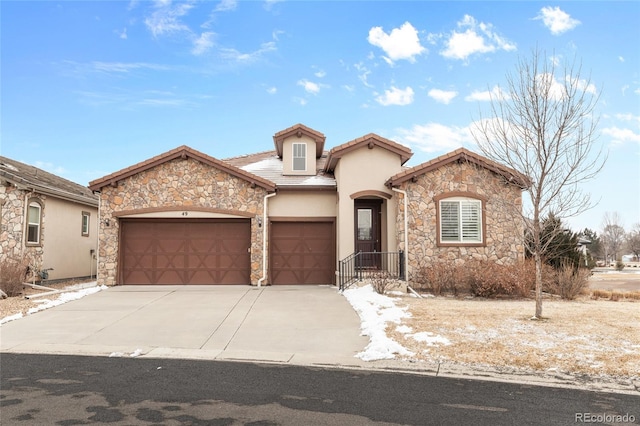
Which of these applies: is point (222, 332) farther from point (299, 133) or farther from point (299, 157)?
point (299, 133)

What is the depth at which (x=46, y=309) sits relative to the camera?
11586mm

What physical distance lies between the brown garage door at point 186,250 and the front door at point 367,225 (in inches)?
161

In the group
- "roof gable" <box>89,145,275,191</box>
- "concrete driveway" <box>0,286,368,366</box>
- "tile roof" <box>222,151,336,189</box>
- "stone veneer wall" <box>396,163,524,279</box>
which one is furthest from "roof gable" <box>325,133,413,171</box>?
"concrete driveway" <box>0,286,368,366</box>

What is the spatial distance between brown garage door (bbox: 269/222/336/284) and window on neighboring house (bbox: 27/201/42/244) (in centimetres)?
902

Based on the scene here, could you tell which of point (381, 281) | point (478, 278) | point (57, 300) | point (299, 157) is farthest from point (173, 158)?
point (478, 278)

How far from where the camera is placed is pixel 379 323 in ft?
30.9

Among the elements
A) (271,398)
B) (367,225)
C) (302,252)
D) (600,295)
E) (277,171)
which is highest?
(277,171)

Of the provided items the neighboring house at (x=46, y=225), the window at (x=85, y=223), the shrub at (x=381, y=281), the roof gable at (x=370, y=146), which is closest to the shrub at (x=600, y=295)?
the shrub at (x=381, y=281)

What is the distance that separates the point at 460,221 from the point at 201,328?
9.67 meters

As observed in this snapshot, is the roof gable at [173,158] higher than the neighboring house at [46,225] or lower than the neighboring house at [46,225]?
higher

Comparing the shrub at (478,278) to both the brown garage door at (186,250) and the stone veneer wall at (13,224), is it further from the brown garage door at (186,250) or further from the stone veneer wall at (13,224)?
the stone veneer wall at (13,224)

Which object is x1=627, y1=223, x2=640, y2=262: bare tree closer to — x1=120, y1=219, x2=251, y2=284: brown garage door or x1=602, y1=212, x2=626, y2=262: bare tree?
x1=602, y1=212, x2=626, y2=262: bare tree

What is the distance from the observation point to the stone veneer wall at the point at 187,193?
52.5ft

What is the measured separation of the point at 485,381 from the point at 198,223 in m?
Answer: 12.4
